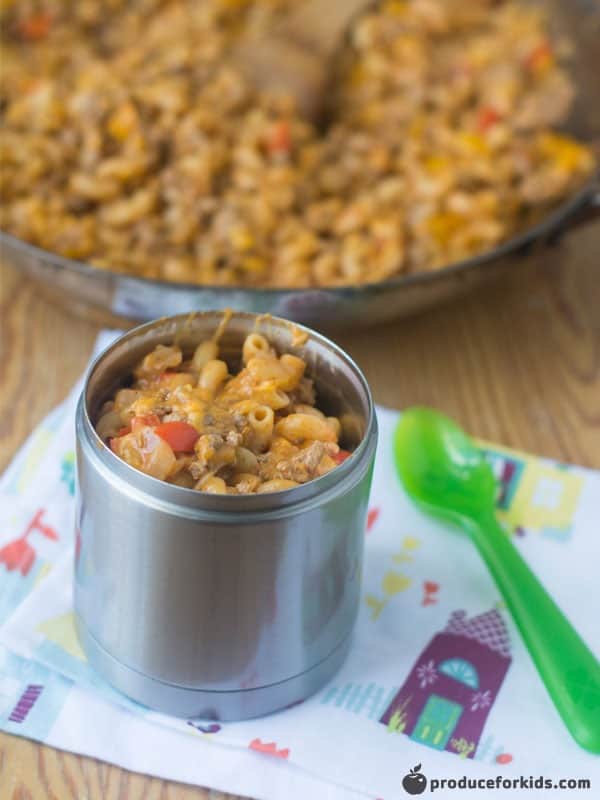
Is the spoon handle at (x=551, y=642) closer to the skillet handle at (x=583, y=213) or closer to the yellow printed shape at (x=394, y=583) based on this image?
the yellow printed shape at (x=394, y=583)

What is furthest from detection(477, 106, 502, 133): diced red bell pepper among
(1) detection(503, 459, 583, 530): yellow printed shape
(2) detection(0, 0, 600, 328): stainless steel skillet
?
(1) detection(503, 459, 583, 530): yellow printed shape

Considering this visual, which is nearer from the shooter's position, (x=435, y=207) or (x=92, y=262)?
(x=92, y=262)

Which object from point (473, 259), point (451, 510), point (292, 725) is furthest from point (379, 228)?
point (292, 725)

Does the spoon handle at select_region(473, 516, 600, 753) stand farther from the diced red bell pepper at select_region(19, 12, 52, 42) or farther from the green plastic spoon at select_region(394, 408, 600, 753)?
the diced red bell pepper at select_region(19, 12, 52, 42)

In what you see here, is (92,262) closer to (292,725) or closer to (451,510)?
(451,510)

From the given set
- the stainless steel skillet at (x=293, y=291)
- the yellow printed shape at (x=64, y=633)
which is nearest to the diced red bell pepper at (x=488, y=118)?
the stainless steel skillet at (x=293, y=291)

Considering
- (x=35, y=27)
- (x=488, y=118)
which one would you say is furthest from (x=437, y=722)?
(x=35, y=27)
